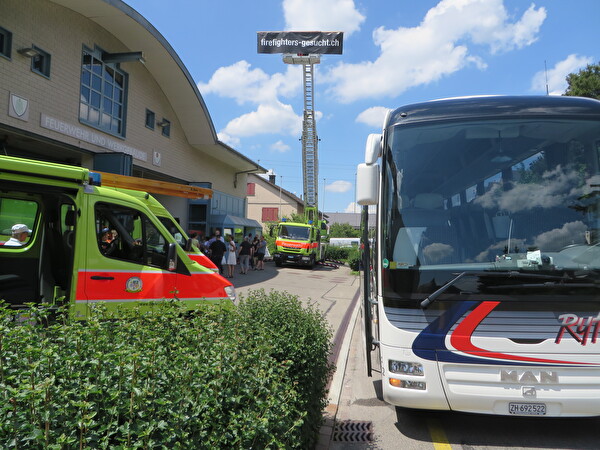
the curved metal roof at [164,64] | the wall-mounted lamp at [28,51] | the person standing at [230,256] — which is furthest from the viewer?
the person standing at [230,256]

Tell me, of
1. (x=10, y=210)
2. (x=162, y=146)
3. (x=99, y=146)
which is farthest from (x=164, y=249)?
(x=162, y=146)

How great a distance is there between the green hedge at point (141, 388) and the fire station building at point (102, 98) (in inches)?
233

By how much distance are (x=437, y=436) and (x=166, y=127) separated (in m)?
19.1

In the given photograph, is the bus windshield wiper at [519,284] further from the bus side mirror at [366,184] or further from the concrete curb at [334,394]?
the concrete curb at [334,394]

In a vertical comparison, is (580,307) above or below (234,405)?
above

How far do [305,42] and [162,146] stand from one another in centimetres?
1895

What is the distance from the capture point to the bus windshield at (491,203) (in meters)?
3.96

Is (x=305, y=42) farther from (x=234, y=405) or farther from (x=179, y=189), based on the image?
(x=234, y=405)

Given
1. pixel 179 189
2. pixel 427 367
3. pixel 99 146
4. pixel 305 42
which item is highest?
pixel 305 42

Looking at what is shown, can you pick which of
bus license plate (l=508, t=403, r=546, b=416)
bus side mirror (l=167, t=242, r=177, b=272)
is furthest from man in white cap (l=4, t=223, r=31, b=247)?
bus license plate (l=508, t=403, r=546, b=416)

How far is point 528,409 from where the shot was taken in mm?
3797

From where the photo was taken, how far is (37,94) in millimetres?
12344

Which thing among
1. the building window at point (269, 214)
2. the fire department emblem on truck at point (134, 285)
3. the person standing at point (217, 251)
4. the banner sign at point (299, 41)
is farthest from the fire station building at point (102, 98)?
the building window at point (269, 214)

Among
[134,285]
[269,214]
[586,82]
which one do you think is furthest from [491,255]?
[269,214]
